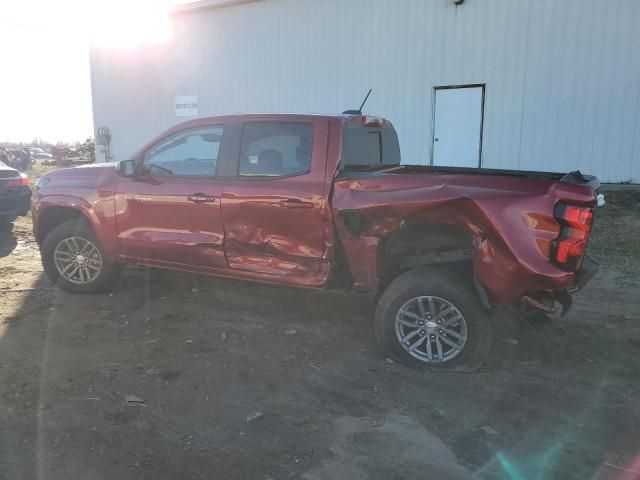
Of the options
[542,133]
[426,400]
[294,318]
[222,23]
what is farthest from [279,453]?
[222,23]

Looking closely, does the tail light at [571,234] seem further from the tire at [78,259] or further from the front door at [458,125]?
the front door at [458,125]

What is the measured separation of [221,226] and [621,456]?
10.6ft

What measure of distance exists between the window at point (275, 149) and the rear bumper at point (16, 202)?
5.90m

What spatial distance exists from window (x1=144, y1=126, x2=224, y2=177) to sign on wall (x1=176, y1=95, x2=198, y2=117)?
11.3m

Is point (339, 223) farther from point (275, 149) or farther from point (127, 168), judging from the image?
point (127, 168)

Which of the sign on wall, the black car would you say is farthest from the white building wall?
the black car

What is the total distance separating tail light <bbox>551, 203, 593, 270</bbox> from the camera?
3262mm

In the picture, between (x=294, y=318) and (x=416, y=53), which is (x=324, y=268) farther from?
(x=416, y=53)

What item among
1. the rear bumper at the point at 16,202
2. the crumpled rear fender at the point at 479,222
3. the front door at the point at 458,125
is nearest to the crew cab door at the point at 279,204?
the crumpled rear fender at the point at 479,222

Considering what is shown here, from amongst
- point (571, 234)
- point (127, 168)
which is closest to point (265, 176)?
point (127, 168)

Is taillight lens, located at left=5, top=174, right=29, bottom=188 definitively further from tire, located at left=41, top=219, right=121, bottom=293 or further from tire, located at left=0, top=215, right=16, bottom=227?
tire, located at left=41, top=219, right=121, bottom=293

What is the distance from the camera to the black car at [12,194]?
8.50 meters

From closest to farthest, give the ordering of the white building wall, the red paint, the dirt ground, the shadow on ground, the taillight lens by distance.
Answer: the dirt ground → the red paint → the shadow on ground → the taillight lens → the white building wall

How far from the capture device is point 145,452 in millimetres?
2791
